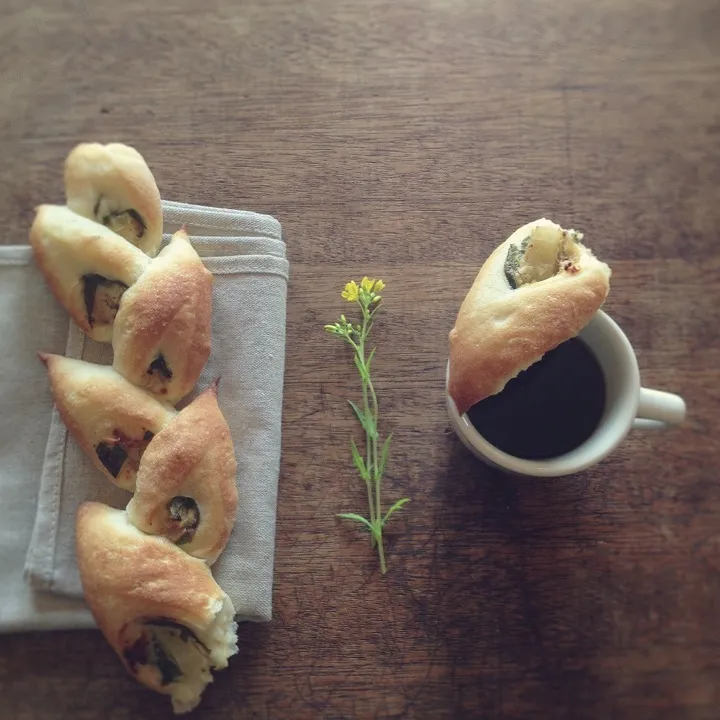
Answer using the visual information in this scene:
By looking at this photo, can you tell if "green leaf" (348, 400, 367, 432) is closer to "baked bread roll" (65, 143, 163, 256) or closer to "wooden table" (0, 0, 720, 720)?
"wooden table" (0, 0, 720, 720)

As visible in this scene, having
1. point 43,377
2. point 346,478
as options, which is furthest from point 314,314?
point 43,377

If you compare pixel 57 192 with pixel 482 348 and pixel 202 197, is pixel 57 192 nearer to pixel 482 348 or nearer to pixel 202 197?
pixel 202 197

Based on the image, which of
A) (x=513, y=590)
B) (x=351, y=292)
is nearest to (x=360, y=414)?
(x=351, y=292)

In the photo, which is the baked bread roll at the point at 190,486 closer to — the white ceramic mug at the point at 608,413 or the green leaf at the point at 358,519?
the green leaf at the point at 358,519

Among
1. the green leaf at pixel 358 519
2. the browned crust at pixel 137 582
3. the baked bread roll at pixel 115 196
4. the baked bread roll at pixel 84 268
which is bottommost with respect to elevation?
the green leaf at pixel 358 519

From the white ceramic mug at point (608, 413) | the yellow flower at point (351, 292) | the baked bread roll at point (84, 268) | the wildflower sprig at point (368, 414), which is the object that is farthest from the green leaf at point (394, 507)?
the baked bread roll at point (84, 268)

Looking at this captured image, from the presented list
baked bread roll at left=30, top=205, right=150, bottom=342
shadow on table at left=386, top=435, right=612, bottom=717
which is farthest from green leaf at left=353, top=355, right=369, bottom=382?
baked bread roll at left=30, top=205, right=150, bottom=342
